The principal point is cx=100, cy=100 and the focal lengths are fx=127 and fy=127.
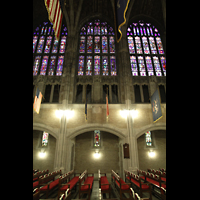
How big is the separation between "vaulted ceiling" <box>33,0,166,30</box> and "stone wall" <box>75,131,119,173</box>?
1465 centimetres

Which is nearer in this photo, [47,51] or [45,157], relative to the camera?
[45,157]

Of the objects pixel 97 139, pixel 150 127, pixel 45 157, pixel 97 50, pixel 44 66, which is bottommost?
pixel 45 157

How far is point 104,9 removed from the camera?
1616 cm

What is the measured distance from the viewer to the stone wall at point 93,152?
11.7 metres

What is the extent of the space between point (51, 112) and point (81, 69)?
5.69m

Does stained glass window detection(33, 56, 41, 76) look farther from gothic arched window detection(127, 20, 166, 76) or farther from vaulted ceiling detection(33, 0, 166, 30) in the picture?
gothic arched window detection(127, 20, 166, 76)

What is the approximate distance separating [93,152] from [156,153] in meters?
5.99

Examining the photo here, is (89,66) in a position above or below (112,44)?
below

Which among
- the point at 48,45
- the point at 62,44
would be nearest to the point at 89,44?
the point at 62,44

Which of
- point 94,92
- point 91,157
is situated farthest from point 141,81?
point 91,157

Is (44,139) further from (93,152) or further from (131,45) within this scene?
(131,45)

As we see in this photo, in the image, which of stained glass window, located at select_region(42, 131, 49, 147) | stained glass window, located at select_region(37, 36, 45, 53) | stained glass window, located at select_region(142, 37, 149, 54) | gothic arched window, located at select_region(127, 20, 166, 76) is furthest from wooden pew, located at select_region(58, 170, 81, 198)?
stained glass window, located at select_region(142, 37, 149, 54)

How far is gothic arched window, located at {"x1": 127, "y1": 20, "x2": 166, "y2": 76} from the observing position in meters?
13.9
